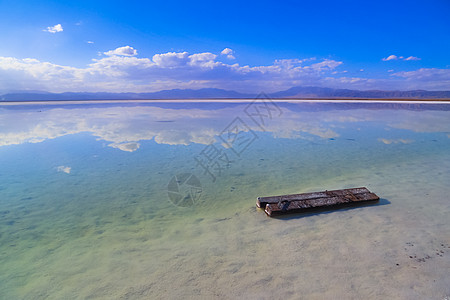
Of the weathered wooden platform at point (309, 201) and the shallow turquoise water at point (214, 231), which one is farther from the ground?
the weathered wooden platform at point (309, 201)

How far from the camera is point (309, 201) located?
17.0 ft

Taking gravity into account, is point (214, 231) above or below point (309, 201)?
below

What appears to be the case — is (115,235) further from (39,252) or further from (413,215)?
(413,215)

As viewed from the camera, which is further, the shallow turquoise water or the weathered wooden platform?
the weathered wooden platform

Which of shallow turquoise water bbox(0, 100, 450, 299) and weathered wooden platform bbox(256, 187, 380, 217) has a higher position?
weathered wooden platform bbox(256, 187, 380, 217)

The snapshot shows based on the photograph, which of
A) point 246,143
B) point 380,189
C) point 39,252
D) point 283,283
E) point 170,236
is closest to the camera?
point 283,283

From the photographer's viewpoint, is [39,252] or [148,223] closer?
[39,252]

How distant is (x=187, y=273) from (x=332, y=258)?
217 cm

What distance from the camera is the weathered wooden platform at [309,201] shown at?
4.90 meters

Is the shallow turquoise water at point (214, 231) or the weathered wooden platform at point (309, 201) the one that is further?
the weathered wooden platform at point (309, 201)

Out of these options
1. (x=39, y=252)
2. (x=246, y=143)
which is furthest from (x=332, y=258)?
(x=246, y=143)

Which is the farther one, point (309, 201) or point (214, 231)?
point (309, 201)

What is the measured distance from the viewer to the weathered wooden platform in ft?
16.1

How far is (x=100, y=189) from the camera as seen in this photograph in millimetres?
6348
